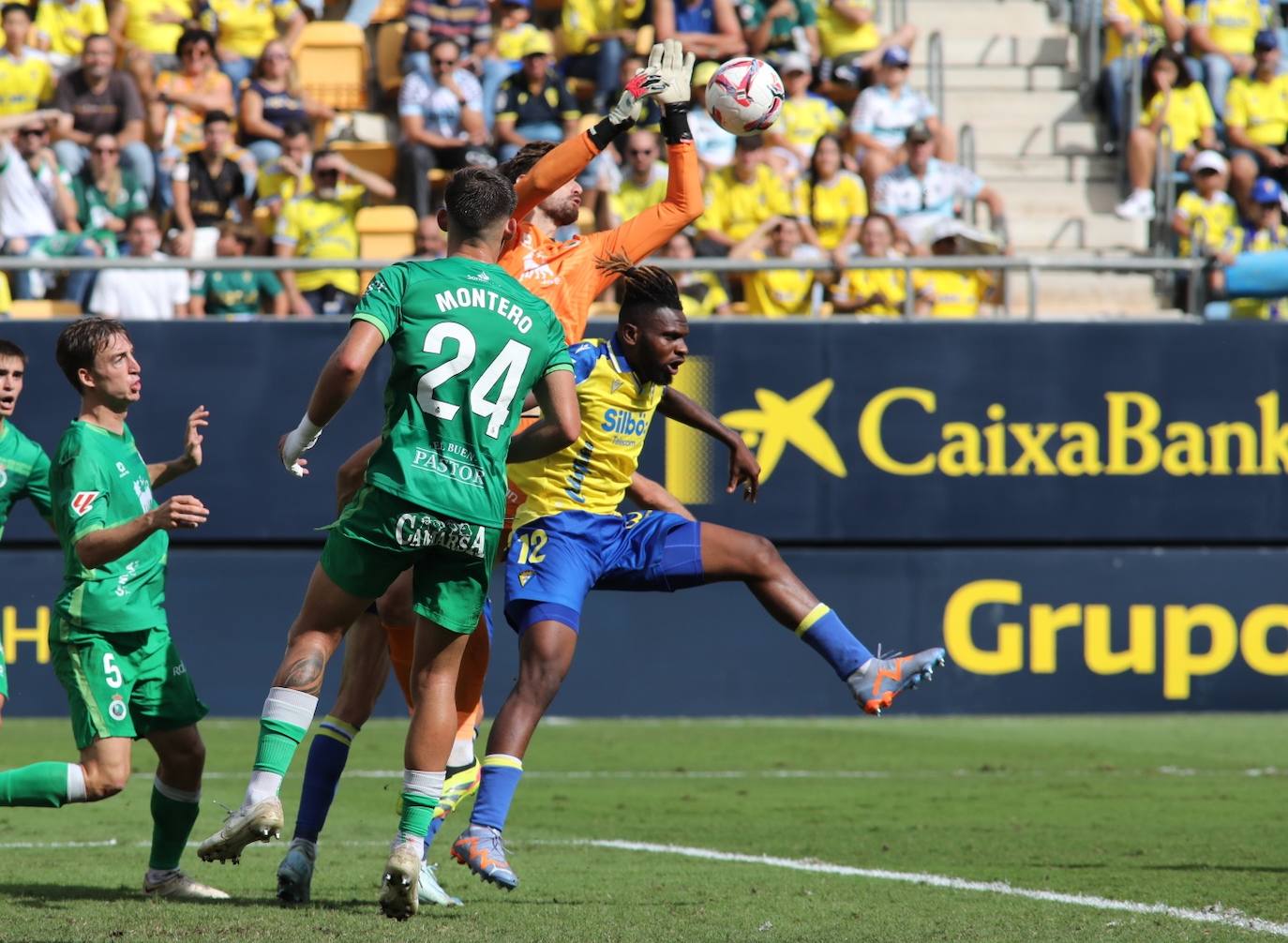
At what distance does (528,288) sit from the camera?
745 centimetres

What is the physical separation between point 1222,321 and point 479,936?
926 cm

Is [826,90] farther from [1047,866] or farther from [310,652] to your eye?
[310,652]

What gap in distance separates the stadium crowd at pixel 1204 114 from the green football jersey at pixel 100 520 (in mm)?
10342

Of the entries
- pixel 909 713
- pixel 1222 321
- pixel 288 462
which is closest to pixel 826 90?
pixel 1222 321

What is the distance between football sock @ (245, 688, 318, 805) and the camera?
216 inches

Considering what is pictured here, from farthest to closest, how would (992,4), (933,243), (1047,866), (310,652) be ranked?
(992,4)
(933,243)
(1047,866)
(310,652)

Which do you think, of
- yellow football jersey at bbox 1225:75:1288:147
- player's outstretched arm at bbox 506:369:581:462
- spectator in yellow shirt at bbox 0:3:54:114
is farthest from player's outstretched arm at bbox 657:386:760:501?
yellow football jersey at bbox 1225:75:1288:147

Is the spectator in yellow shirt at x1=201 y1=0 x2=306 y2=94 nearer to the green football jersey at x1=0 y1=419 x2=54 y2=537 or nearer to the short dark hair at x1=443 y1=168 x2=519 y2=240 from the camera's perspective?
the green football jersey at x1=0 y1=419 x2=54 y2=537

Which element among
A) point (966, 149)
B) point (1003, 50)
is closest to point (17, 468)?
point (966, 149)

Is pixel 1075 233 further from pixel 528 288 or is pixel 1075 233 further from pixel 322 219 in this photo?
pixel 528 288

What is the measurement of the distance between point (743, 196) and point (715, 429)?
759 centimetres

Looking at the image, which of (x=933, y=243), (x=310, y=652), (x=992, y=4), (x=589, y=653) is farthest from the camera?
(x=992, y=4)

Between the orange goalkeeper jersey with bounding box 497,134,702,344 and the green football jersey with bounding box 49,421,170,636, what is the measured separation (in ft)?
6.11

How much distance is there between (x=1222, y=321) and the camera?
13297 mm
